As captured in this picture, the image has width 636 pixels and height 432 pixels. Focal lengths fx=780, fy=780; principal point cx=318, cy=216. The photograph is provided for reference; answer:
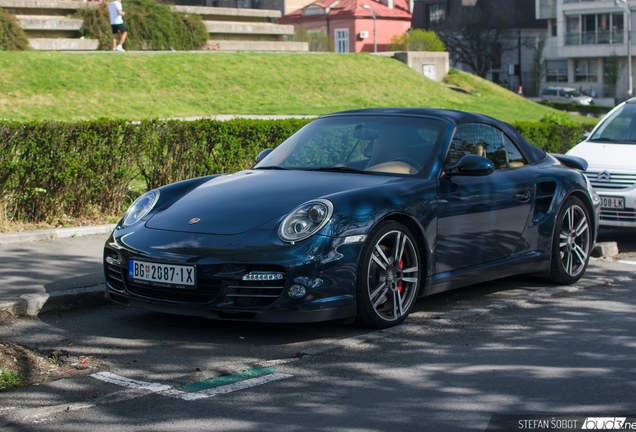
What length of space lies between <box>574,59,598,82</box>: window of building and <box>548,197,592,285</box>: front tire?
71.4 metres

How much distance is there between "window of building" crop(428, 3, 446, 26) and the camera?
83625 mm

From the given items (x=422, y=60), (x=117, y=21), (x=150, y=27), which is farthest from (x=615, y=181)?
(x=422, y=60)

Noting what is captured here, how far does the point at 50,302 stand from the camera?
5.91 m

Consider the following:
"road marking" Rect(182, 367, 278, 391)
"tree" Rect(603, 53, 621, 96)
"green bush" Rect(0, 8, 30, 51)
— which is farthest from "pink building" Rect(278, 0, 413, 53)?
"road marking" Rect(182, 367, 278, 391)

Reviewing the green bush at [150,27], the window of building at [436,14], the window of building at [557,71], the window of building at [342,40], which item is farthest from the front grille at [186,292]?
the window of building at [436,14]

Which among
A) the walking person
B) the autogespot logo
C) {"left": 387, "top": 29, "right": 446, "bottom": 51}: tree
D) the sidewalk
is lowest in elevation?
the autogespot logo

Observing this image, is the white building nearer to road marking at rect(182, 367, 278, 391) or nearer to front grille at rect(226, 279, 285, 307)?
front grille at rect(226, 279, 285, 307)

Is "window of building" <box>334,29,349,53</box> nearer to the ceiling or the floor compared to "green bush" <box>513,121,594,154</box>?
nearer to the ceiling

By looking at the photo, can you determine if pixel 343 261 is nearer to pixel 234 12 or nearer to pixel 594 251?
pixel 594 251

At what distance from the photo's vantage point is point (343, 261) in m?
4.93

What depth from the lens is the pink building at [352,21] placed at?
7362 cm

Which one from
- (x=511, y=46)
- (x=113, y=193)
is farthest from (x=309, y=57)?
(x=511, y=46)

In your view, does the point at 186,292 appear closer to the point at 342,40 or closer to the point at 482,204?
the point at 482,204

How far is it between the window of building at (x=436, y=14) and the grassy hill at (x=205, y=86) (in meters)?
54.1
